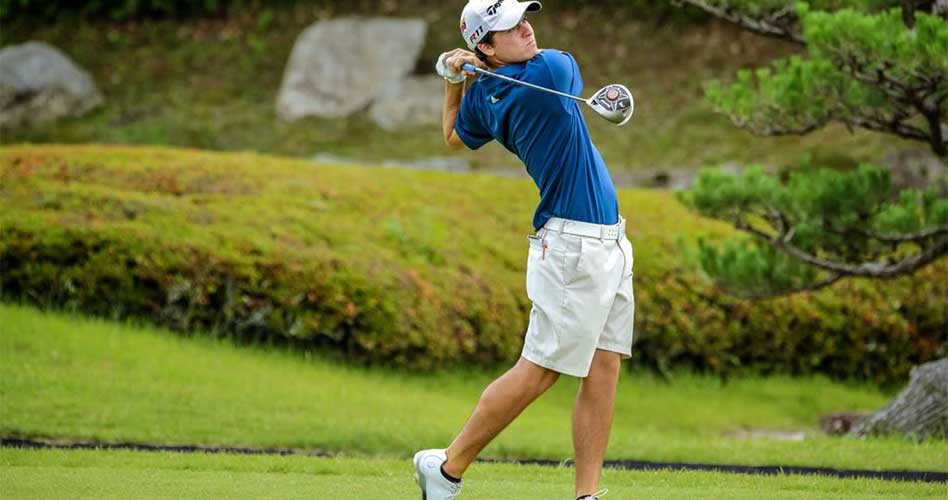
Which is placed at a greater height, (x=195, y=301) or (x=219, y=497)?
(x=219, y=497)

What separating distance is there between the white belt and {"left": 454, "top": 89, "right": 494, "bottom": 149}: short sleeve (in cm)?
48

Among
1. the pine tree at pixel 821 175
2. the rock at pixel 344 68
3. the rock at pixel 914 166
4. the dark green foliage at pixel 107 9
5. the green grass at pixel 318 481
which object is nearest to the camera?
the green grass at pixel 318 481

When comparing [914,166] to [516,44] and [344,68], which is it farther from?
[516,44]

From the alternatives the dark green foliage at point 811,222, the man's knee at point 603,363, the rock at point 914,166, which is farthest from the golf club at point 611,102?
the rock at point 914,166

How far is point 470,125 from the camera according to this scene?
4.91 m

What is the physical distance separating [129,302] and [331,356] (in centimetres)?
154

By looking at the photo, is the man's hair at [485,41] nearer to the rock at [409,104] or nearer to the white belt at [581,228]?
the white belt at [581,228]

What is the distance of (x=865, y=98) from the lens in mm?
8078

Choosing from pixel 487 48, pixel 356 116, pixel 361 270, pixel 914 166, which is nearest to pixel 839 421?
pixel 361 270

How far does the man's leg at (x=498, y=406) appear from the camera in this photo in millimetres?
4645

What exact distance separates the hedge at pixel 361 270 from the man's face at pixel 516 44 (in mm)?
5339

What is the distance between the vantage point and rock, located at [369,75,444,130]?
18.1 meters

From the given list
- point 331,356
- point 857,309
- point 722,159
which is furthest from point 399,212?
point 722,159

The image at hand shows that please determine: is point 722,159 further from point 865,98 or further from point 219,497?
point 219,497
